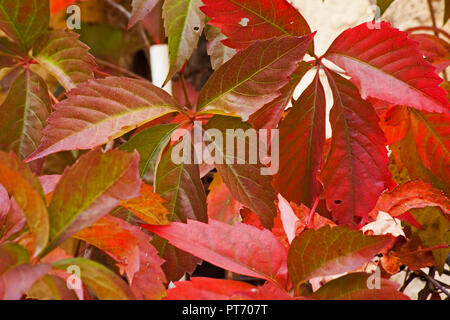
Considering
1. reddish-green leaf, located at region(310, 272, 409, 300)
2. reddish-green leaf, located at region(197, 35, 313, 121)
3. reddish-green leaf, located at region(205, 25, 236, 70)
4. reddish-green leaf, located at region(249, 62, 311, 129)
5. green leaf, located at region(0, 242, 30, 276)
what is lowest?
reddish-green leaf, located at region(310, 272, 409, 300)

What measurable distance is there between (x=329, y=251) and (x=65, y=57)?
316 mm

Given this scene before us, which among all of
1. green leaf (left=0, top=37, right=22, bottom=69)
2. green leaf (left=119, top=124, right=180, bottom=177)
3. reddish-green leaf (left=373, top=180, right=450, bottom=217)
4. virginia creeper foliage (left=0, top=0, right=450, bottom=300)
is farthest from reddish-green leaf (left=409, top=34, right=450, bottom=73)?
green leaf (left=0, top=37, right=22, bottom=69)

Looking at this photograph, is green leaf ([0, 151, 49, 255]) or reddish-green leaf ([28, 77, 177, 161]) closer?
green leaf ([0, 151, 49, 255])

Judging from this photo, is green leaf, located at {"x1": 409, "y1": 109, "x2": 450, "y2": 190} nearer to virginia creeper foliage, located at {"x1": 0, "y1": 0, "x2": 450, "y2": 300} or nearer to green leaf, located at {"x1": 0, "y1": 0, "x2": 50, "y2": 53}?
virginia creeper foliage, located at {"x1": 0, "y1": 0, "x2": 450, "y2": 300}

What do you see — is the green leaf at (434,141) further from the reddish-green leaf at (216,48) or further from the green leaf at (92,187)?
the green leaf at (92,187)

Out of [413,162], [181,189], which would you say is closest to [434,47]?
[413,162]

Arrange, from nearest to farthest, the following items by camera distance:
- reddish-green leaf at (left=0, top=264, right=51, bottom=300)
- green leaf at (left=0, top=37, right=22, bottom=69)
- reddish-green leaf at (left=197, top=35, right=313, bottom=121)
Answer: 1. reddish-green leaf at (left=0, top=264, right=51, bottom=300)
2. reddish-green leaf at (left=197, top=35, right=313, bottom=121)
3. green leaf at (left=0, top=37, right=22, bottom=69)

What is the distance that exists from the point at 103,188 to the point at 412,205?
0.29 m

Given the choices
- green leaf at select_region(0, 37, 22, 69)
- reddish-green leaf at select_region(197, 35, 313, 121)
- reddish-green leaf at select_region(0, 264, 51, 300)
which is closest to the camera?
reddish-green leaf at select_region(0, 264, 51, 300)

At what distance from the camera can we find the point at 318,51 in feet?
2.57

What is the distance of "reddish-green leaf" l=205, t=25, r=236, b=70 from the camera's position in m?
0.50

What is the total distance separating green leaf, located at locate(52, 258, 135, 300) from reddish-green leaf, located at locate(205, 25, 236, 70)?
1.00 ft

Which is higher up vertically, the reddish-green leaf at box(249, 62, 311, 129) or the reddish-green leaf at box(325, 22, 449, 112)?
the reddish-green leaf at box(325, 22, 449, 112)
